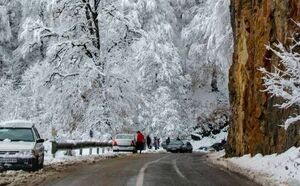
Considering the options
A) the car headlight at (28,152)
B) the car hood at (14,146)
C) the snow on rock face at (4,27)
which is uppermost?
the snow on rock face at (4,27)

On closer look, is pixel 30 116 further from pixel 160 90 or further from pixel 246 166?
pixel 246 166

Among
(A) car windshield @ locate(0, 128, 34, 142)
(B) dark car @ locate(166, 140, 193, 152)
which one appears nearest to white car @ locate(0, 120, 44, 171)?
(A) car windshield @ locate(0, 128, 34, 142)

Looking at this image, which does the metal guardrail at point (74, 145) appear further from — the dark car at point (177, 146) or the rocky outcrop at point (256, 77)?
the dark car at point (177, 146)

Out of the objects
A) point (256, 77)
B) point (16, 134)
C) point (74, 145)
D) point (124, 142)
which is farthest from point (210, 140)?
point (16, 134)

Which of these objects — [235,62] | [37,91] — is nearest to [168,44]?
[37,91]

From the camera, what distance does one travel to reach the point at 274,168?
1759 cm

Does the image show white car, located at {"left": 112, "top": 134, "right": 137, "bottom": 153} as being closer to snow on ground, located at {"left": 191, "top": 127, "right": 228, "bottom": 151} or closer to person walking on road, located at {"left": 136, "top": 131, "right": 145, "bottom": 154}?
person walking on road, located at {"left": 136, "top": 131, "right": 145, "bottom": 154}

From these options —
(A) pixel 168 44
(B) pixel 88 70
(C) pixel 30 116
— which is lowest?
(C) pixel 30 116

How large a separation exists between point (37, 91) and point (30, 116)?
7.23 feet

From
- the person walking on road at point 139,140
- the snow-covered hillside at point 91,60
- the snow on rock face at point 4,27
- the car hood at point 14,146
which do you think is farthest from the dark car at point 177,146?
the car hood at point 14,146

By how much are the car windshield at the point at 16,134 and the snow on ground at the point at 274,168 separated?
7.28 m

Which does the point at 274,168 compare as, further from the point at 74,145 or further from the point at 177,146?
the point at 177,146

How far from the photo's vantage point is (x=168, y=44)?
171ft

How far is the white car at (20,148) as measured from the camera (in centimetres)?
1895
